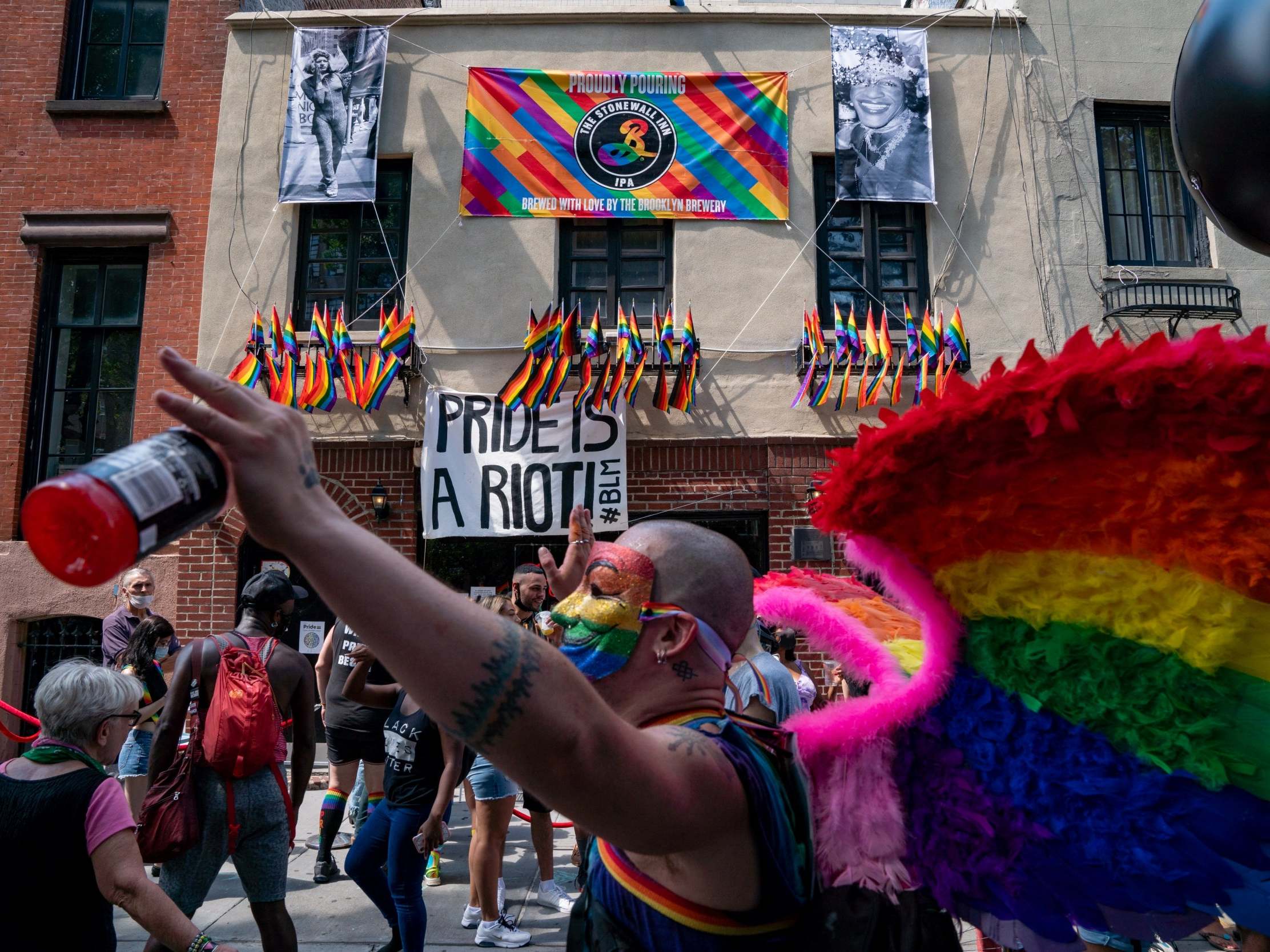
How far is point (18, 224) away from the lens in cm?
1039

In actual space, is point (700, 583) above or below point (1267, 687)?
above

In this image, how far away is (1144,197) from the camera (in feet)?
33.6

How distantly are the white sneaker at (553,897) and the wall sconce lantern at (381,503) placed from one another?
4.58 metres

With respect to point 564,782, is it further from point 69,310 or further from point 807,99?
point 69,310

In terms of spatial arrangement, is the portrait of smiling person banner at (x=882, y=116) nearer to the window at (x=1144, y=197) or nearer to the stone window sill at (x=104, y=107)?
the window at (x=1144, y=197)

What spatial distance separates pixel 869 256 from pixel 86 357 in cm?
850

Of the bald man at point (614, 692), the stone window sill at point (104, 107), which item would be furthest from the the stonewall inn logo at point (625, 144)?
the bald man at point (614, 692)

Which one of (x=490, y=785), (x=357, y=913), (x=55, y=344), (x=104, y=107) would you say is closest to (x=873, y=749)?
(x=490, y=785)

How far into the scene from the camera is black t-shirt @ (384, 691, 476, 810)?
4.80 metres

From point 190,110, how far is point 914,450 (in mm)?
11073

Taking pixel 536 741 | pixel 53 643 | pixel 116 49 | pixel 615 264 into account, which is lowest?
pixel 53 643

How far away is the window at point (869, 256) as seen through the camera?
10.0 m

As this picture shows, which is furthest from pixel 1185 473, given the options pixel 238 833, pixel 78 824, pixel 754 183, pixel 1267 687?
pixel 754 183

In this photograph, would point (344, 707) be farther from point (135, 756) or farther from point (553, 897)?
point (553, 897)
